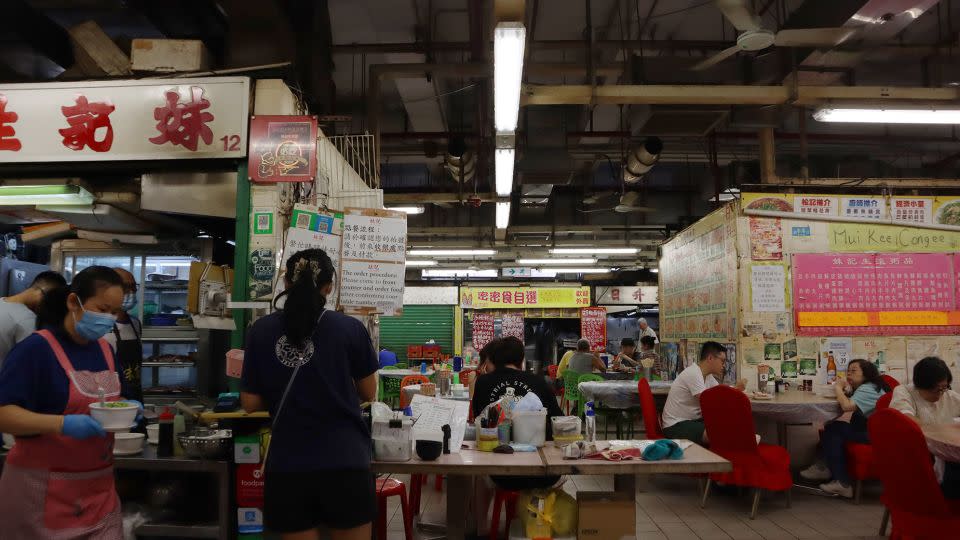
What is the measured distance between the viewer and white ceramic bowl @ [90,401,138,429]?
2.50 m

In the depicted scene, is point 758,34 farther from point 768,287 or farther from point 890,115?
point 768,287

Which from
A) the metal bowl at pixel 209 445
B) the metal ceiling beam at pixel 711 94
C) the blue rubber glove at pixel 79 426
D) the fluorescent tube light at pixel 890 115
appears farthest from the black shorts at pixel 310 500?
Answer: the fluorescent tube light at pixel 890 115

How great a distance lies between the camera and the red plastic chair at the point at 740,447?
5.55 meters

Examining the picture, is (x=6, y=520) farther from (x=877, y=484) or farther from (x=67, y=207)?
(x=877, y=484)

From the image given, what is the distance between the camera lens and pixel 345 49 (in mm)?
7238

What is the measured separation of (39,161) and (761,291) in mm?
7251

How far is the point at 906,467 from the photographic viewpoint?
3.72 metres

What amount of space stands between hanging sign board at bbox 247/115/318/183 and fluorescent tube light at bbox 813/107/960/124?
16.0ft

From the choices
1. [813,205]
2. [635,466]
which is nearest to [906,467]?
[635,466]

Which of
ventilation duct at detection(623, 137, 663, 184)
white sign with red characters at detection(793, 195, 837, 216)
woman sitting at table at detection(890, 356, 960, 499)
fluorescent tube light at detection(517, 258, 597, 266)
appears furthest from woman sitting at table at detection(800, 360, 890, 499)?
fluorescent tube light at detection(517, 258, 597, 266)

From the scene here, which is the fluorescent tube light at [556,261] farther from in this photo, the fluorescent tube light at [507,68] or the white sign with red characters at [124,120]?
the white sign with red characters at [124,120]

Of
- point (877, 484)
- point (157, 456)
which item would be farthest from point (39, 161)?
point (877, 484)

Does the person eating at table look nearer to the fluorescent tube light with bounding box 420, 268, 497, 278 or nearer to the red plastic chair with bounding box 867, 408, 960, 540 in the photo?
the red plastic chair with bounding box 867, 408, 960, 540

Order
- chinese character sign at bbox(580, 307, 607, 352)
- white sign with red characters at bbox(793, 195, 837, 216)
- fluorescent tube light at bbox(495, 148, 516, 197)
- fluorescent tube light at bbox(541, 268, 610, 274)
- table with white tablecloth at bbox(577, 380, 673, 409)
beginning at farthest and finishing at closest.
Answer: chinese character sign at bbox(580, 307, 607, 352) → fluorescent tube light at bbox(541, 268, 610, 274) → table with white tablecloth at bbox(577, 380, 673, 409) → white sign with red characters at bbox(793, 195, 837, 216) → fluorescent tube light at bbox(495, 148, 516, 197)
